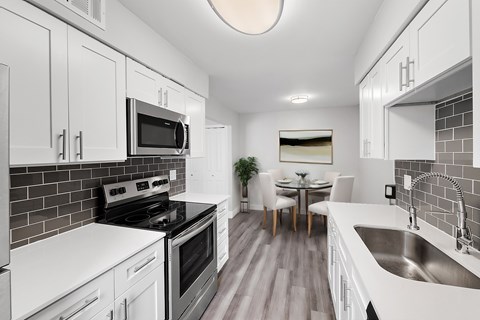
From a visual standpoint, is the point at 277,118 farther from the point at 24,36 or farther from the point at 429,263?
the point at 24,36

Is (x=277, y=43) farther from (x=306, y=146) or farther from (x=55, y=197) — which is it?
(x=306, y=146)

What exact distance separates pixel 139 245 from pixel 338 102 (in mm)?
4274

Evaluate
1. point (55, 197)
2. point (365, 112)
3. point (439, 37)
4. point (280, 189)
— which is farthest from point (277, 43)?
point (280, 189)

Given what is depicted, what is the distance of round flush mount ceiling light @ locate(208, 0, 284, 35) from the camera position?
3.58 feet

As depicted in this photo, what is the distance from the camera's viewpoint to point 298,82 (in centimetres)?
301

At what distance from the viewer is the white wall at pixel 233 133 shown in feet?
13.3

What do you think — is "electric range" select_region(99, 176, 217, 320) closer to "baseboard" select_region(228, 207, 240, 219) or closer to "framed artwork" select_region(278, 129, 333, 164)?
"baseboard" select_region(228, 207, 240, 219)

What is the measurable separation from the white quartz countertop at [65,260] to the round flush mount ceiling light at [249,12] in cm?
135

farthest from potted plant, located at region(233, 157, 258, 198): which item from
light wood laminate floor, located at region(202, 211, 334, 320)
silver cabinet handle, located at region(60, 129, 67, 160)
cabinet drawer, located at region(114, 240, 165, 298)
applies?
silver cabinet handle, located at region(60, 129, 67, 160)

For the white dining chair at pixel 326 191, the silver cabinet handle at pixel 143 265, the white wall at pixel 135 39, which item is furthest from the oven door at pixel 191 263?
the white dining chair at pixel 326 191

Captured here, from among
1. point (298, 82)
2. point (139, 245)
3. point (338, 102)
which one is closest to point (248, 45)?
point (298, 82)

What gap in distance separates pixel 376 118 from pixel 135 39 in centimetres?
191

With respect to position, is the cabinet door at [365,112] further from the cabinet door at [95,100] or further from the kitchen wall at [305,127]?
the kitchen wall at [305,127]

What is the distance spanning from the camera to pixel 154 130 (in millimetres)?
1706
